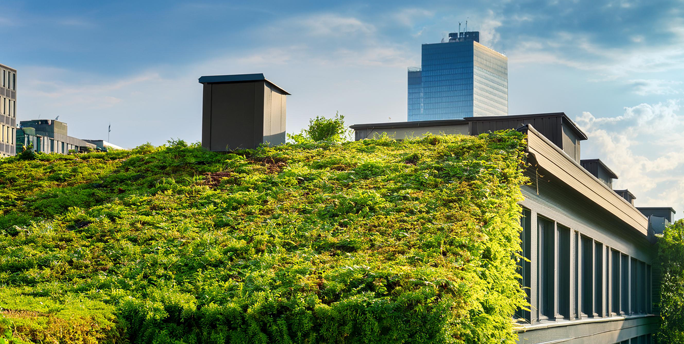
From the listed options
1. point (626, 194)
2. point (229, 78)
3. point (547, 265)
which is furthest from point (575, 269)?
point (626, 194)

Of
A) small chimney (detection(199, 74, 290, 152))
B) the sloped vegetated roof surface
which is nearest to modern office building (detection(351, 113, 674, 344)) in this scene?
the sloped vegetated roof surface

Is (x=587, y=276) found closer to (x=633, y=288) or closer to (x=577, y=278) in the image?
(x=577, y=278)

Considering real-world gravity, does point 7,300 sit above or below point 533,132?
below

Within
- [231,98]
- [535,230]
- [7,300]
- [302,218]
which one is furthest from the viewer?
[231,98]

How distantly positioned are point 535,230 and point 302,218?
4.02m

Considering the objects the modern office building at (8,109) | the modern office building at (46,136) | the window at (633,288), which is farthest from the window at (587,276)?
the modern office building at (8,109)

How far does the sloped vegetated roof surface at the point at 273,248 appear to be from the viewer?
188 inches

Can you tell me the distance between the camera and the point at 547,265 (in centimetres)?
990

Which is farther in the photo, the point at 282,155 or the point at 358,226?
the point at 282,155

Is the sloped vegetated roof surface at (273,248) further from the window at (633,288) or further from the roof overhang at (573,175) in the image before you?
the window at (633,288)

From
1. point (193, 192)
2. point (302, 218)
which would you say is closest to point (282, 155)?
point (193, 192)

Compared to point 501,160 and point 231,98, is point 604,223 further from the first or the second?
point 231,98

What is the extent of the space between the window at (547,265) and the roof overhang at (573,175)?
→ 881mm

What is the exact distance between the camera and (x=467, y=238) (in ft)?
19.6
